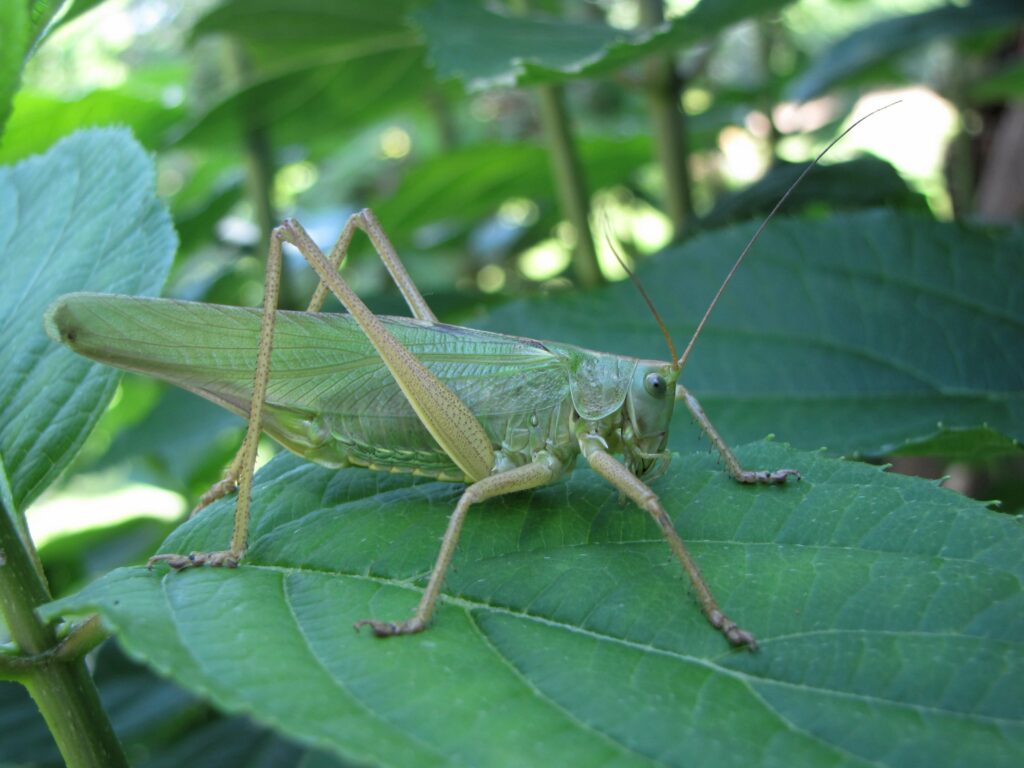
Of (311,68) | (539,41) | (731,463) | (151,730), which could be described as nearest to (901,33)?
(539,41)

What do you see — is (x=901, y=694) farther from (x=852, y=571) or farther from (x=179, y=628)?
(x=179, y=628)

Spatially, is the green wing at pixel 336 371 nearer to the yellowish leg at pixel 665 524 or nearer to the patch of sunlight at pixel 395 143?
the yellowish leg at pixel 665 524

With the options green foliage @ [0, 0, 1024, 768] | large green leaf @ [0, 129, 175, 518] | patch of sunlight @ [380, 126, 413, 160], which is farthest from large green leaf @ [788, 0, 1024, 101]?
patch of sunlight @ [380, 126, 413, 160]

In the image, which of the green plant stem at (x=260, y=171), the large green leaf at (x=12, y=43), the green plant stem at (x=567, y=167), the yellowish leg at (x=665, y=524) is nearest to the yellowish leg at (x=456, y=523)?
the yellowish leg at (x=665, y=524)

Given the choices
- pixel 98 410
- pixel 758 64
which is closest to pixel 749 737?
pixel 98 410

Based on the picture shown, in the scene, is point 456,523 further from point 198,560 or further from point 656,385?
point 656,385

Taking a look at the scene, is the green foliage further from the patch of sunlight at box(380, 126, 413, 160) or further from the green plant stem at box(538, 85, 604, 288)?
the patch of sunlight at box(380, 126, 413, 160)
